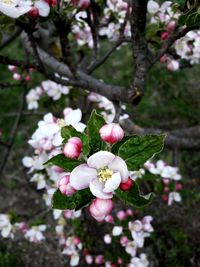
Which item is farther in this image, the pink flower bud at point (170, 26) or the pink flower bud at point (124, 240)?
the pink flower bud at point (124, 240)

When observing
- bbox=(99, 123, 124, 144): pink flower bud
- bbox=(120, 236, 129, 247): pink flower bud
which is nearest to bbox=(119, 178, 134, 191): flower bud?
bbox=(99, 123, 124, 144): pink flower bud

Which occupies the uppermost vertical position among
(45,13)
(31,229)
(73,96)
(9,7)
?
(9,7)

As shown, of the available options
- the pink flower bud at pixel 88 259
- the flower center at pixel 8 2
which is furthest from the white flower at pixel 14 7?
the pink flower bud at pixel 88 259

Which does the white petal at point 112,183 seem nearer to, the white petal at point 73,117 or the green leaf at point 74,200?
the green leaf at point 74,200

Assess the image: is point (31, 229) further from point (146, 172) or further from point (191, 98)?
point (191, 98)

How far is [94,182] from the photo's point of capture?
130 centimetres

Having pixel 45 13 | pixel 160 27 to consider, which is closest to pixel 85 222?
pixel 160 27

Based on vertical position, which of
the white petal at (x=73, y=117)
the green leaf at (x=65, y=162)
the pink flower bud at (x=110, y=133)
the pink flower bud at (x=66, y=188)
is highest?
the pink flower bud at (x=110, y=133)

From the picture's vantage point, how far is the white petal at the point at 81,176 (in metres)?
1.29

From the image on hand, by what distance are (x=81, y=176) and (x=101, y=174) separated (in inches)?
2.4

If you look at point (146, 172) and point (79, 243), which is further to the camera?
point (79, 243)

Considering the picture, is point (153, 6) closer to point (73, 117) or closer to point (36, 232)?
point (73, 117)

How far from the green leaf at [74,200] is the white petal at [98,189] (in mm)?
83

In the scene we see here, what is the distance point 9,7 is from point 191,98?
3.47 m
